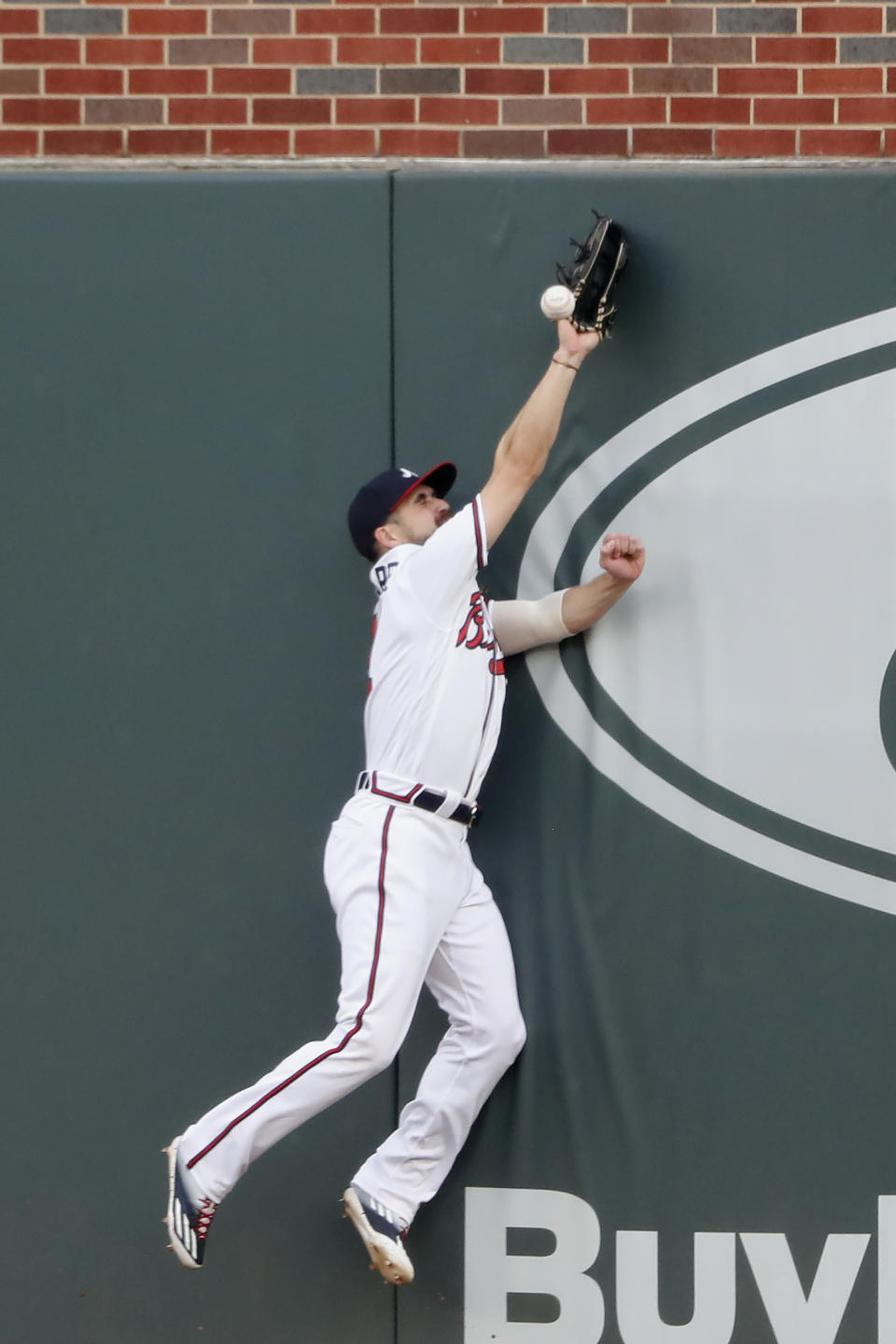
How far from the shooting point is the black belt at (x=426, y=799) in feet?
11.7

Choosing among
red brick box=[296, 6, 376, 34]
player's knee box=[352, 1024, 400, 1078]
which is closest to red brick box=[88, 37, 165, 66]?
red brick box=[296, 6, 376, 34]

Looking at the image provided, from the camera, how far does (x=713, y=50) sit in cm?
392

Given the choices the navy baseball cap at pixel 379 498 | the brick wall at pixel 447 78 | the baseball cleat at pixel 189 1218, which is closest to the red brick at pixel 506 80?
the brick wall at pixel 447 78

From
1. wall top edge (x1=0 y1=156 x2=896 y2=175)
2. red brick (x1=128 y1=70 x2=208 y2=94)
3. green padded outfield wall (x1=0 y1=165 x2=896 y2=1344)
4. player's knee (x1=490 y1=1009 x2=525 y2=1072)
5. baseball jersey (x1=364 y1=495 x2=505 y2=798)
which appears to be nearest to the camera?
baseball jersey (x1=364 y1=495 x2=505 y2=798)

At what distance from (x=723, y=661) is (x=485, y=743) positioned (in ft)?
2.27

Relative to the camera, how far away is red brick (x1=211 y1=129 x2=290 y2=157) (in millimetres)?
3977

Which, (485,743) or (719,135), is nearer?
(485,743)

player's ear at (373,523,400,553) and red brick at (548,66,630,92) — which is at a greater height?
red brick at (548,66,630,92)

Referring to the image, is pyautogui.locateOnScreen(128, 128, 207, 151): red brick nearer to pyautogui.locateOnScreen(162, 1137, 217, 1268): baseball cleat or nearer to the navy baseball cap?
the navy baseball cap

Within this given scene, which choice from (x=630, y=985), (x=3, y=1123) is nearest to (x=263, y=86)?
(x=630, y=985)

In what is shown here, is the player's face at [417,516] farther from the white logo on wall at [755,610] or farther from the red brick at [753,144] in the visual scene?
the red brick at [753,144]

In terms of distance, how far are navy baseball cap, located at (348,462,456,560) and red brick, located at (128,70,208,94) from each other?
1.24 meters

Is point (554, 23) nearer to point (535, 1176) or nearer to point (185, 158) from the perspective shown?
point (185, 158)

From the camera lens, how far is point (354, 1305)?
3785 mm
